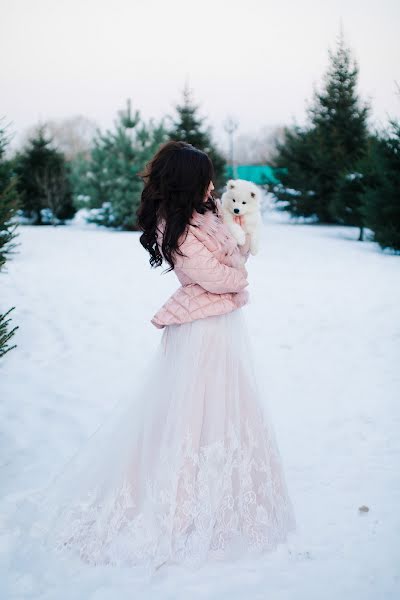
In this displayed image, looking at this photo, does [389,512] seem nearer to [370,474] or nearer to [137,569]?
[370,474]

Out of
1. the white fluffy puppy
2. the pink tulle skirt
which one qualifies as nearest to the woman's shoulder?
the white fluffy puppy

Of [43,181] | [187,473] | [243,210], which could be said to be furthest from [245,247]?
[43,181]

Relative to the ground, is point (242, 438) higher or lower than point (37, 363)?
higher

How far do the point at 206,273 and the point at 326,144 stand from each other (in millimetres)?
18176

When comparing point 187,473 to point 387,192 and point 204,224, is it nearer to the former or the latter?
point 204,224

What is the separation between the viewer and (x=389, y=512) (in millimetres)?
3207

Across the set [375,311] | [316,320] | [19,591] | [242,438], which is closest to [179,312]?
[242,438]

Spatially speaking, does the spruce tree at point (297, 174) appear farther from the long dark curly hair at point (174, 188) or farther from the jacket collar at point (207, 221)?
the long dark curly hair at point (174, 188)

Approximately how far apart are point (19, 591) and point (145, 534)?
614 millimetres

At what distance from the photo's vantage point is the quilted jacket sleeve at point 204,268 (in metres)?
2.65

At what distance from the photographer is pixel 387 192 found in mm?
12711

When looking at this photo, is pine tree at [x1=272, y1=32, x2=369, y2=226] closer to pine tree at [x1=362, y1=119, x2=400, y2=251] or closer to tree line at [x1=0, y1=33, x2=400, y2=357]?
tree line at [x1=0, y1=33, x2=400, y2=357]

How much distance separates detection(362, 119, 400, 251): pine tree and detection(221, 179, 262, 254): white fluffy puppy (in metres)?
10.2

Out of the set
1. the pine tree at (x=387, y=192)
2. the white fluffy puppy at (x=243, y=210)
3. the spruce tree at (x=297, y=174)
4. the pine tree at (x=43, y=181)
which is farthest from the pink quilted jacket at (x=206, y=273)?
the spruce tree at (x=297, y=174)
